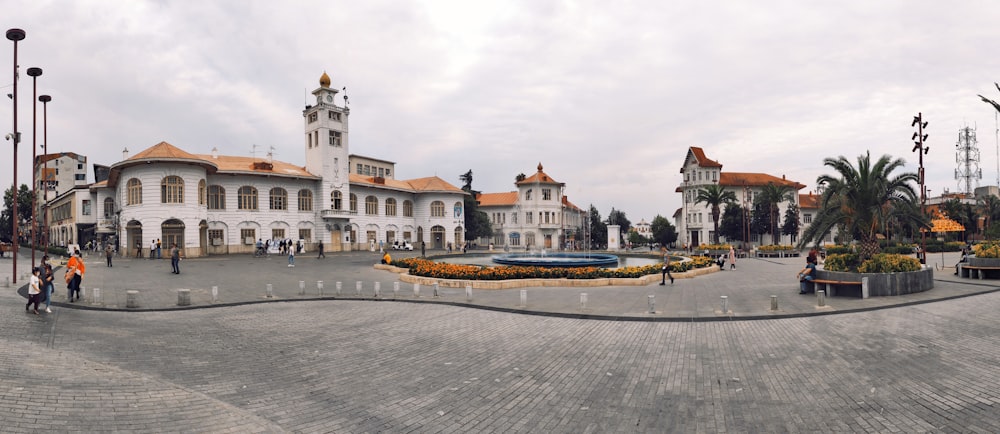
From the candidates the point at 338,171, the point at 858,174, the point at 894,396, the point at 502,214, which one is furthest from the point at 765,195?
the point at 894,396

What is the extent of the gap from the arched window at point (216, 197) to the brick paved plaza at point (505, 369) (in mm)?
32691

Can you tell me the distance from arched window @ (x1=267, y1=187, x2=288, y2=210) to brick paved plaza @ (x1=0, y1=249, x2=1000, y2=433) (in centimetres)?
3493

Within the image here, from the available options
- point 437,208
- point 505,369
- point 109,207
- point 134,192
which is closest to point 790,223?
point 437,208

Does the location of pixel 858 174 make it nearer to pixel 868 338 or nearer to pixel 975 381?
pixel 868 338

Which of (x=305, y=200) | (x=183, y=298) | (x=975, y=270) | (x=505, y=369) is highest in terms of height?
(x=305, y=200)

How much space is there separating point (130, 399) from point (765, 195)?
221ft

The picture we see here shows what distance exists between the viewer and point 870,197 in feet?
60.1

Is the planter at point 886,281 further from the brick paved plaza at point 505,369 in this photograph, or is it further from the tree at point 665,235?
the tree at point 665,235

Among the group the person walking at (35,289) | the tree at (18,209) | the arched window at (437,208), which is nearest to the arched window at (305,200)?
the arched window at (437,208)

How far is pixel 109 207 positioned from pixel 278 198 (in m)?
16.0

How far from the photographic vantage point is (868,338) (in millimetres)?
10297

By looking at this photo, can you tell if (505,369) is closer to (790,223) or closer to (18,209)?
(790,223)

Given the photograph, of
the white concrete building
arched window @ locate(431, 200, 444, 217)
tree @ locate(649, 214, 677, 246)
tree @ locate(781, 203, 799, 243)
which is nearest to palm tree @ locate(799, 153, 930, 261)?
the white concrete building

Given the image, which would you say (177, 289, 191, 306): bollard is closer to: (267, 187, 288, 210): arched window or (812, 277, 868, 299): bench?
(812, 277, 868, 299): bench
